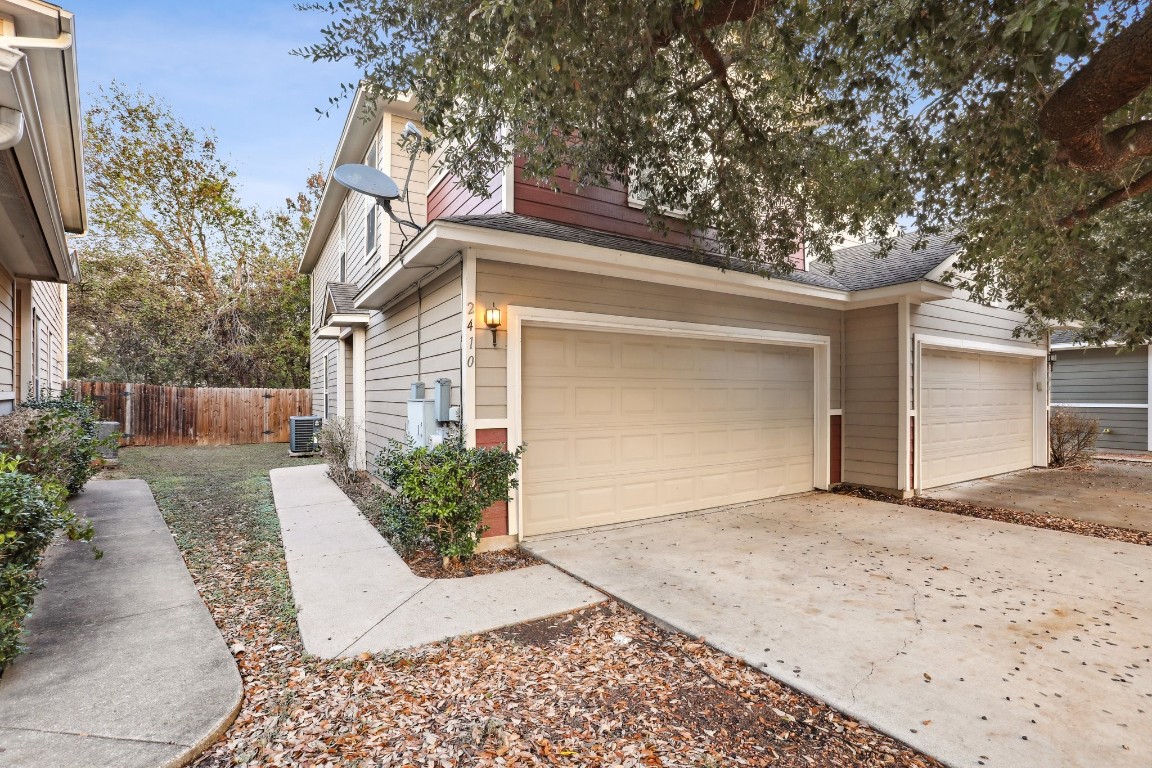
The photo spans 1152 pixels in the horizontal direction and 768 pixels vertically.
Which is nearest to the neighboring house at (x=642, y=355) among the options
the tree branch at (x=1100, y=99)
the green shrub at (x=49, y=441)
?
the tree branch at (x=1100, y=99)

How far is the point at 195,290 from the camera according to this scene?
55.6ft

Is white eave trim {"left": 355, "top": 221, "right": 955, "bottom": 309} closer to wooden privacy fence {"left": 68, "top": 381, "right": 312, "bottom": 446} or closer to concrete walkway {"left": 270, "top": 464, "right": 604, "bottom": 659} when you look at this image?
concrete walkway {"left": 270, "top": 464, "right": 604, "bottom": 659}

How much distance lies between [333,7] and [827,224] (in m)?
4.91

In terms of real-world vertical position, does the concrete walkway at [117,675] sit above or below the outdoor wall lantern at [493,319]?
below

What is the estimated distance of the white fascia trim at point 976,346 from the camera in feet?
24.4

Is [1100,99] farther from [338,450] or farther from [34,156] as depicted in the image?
[338,450]

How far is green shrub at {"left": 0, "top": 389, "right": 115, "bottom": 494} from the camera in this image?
4652mm

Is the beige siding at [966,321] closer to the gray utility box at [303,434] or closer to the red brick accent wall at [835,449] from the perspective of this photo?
the red brick accent wall at [835,449]

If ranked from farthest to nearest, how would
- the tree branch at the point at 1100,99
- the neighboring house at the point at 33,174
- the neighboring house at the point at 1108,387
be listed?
the neighboring house at the point at 1108,387 → the tree branch at the point at 1100,99 → the neighboring house at the point at 33,174

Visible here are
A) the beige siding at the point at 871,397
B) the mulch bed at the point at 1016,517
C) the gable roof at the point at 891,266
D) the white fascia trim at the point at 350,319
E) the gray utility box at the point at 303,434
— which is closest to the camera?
the mulch bed at the point at 1016,517

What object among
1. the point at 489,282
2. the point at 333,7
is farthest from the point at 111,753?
the point at 333,7

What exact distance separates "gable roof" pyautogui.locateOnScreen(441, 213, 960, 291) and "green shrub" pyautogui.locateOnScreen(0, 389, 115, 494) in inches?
166

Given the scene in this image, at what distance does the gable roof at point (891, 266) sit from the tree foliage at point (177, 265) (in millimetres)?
15884

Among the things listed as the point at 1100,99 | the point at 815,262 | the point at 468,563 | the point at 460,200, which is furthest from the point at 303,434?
the point at 1100,99
